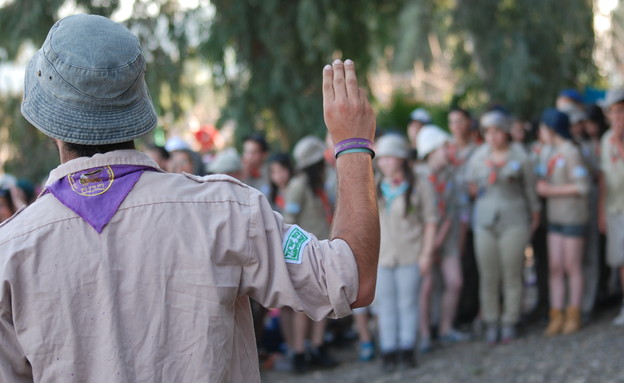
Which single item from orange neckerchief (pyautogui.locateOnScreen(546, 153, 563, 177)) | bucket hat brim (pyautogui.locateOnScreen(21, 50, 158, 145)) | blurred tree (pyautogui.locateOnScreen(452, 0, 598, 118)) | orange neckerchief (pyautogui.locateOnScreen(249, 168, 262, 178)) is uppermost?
blurred tree (pyautogui.locateOnScreen(452, 0, 598, 118))

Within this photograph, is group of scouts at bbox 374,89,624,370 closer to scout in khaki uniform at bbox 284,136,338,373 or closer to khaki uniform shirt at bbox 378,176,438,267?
khaki uniform shirt at bbox 378,176,438,267

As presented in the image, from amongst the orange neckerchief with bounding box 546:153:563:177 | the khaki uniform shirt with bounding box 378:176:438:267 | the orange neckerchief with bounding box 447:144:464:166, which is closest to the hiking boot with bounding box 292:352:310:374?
the khaki uniform shirt with bounding box 378:176:438:267

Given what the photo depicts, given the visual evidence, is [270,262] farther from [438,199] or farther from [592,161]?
[592,161]

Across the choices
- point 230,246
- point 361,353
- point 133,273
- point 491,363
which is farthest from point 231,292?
point 361,353

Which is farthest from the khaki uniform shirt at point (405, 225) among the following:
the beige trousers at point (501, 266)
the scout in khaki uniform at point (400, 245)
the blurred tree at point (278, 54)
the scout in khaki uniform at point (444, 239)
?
the blurred tree at point (278, 54)

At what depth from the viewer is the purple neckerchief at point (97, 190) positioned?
172 cm

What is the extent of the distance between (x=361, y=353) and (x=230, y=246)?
6.09m

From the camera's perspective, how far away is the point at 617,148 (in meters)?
7.18

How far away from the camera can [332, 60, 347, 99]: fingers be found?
6.02 ft

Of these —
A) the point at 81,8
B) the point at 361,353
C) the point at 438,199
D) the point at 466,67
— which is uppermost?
the point at 81,8

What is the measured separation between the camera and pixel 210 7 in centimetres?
934

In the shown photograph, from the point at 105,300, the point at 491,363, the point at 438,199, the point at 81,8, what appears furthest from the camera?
the point at 81,8

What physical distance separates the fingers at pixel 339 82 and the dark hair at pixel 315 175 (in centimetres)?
540

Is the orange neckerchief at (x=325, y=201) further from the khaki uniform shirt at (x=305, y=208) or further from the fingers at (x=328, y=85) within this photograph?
the fingers at (x=328, y=85)
